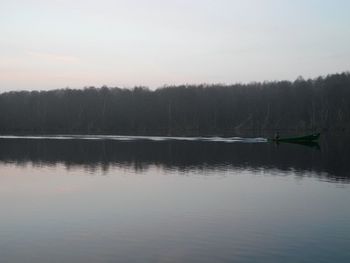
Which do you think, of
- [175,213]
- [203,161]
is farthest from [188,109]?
[175,213]

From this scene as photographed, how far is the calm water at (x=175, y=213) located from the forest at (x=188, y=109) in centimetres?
8093

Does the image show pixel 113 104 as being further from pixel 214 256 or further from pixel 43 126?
pixel 214 256

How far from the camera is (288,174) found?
31.5 metres

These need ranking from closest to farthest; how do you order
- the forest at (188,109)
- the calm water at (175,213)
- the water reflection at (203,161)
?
the calm water at (175,213) → the water reflection at (203,161) → the forest at (188,109)

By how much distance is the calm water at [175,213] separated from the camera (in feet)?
44.8

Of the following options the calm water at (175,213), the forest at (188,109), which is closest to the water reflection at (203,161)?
the calm water at (175,213)

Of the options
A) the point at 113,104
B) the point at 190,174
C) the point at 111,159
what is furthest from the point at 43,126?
the point at 190,174

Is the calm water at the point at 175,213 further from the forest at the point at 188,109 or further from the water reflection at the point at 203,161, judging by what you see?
the forest at the point at 188,109

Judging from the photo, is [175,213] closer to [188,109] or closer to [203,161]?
[203,161]

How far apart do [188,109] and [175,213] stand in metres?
120

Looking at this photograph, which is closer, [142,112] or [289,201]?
[289,201]

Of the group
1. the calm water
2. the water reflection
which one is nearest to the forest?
the water reflection

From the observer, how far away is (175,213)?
18875mm

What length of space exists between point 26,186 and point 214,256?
1583 centimetres
